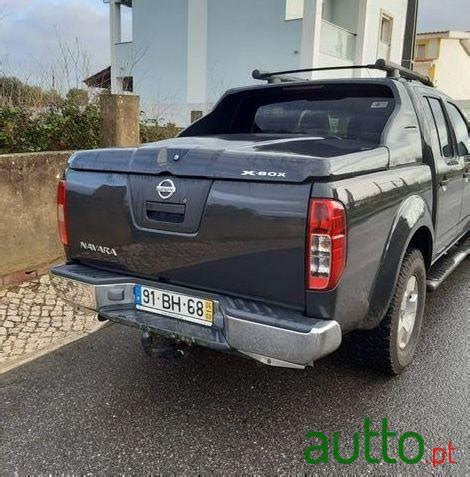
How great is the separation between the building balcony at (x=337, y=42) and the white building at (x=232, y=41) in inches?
1.1

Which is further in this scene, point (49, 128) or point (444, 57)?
point (444, 57)

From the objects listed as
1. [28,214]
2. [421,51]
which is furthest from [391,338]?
[421,51]

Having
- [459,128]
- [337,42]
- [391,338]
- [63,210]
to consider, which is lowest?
[391,338]

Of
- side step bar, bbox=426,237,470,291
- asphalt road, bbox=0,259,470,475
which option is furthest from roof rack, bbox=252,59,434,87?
asphalt road, bbox=0,259,470,475

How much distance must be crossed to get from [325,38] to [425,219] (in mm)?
14005

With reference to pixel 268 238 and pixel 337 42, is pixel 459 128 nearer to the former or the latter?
pixel 268 238

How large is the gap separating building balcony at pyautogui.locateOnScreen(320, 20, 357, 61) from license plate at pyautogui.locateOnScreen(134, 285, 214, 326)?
14607mm

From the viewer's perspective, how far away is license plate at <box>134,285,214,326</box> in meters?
2.46

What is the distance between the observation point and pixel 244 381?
315 cm

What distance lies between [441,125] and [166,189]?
8.50ft

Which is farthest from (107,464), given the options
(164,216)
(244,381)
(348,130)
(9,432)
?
(348,130)

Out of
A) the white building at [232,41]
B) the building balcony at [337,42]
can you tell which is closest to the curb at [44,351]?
the white building at [232,41]

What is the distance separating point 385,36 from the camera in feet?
64.5

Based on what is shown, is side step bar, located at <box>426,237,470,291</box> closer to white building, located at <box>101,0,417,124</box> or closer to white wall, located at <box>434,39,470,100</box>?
white building, located at <box>101,0,417,124</box>
